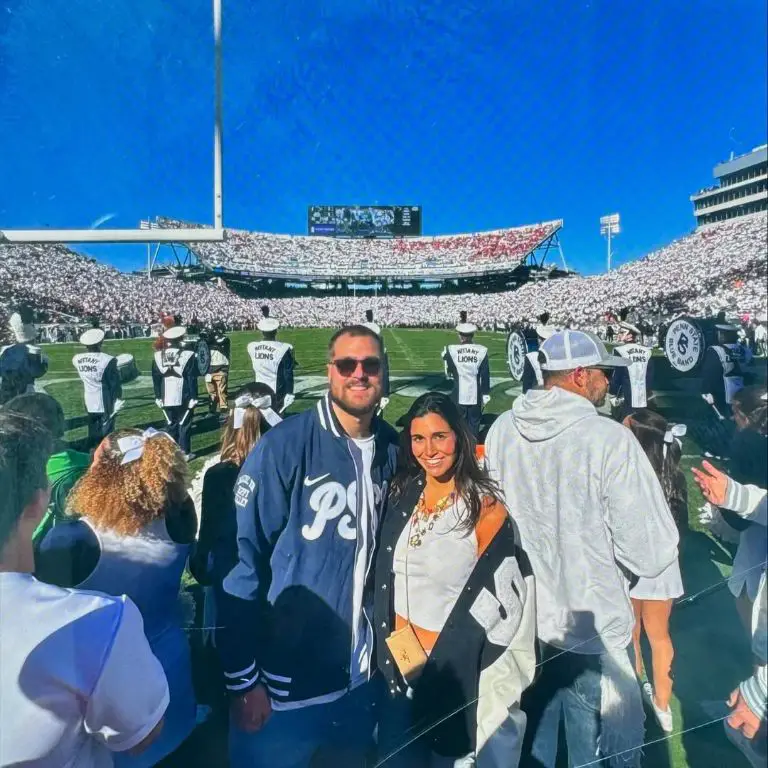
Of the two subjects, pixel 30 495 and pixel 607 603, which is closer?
pixel 30 495

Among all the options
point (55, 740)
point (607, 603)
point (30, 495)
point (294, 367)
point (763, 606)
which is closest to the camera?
point (55, 740)

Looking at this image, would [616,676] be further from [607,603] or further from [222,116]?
[222,116]

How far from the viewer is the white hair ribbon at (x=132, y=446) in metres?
1.42

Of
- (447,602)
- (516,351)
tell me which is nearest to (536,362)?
(516,351)

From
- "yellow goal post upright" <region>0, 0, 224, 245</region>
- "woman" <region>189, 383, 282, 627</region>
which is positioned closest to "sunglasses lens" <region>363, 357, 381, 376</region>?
"woman" <region>189, 383, 282, 627</region>

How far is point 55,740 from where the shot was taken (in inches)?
35.3

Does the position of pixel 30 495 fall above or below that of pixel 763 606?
above

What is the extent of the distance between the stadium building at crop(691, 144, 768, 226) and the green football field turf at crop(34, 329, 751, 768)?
0.49m

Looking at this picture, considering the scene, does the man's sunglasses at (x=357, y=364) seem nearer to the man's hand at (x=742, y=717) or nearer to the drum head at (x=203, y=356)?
the drum head at (x=203, y=356)

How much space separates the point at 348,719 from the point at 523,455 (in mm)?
910

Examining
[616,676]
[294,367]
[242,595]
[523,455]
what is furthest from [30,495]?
[616,676]

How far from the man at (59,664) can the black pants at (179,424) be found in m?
0.62

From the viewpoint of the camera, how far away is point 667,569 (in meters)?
1.35

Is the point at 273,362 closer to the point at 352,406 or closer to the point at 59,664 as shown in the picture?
the point at 352,406
